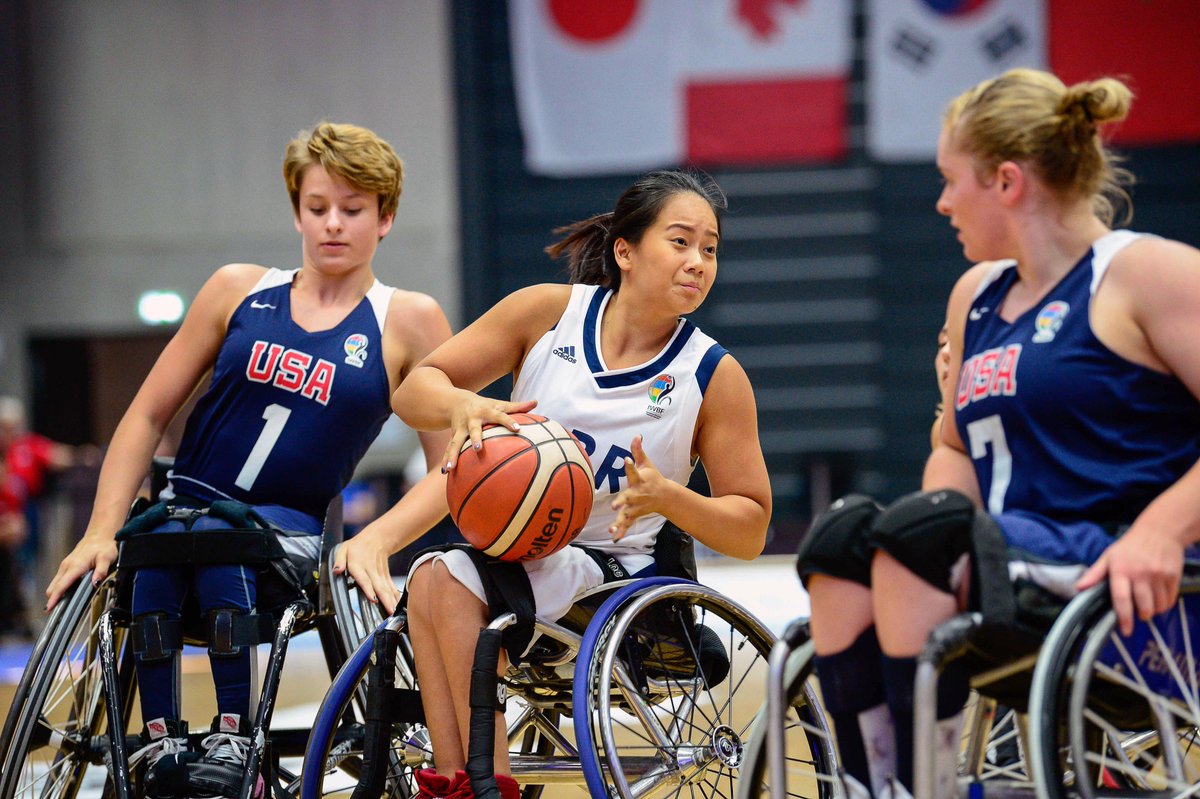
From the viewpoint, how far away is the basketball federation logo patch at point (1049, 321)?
5.91ft

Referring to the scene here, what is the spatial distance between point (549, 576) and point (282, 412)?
822mm

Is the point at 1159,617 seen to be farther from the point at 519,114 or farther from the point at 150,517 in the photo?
the point at 519,114

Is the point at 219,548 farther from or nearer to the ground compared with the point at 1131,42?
nearer to the ground

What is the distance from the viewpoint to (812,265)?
8.84 metres

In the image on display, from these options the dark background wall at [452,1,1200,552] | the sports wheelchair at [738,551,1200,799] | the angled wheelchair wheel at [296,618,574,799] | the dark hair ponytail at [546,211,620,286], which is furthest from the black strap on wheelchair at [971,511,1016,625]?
the dark background wall at [452,1,1200,552]

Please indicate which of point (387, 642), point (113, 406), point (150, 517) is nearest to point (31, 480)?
point (113, 406)

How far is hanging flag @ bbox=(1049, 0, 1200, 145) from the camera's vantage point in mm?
7605

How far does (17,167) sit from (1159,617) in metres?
A: 9.59

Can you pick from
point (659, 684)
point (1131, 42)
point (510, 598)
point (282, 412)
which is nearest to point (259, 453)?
point (282, 412)

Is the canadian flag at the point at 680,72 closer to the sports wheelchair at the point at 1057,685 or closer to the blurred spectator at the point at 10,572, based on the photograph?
the blurred spectator at the point at 10,572

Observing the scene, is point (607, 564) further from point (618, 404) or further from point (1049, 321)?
point (1049, 321)

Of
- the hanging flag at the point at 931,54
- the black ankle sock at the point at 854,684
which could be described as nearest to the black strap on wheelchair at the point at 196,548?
the black ankle sock at the point at 854,684

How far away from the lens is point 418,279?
9.34 meters

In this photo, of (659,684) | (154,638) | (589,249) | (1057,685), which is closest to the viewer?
(1057,685)
